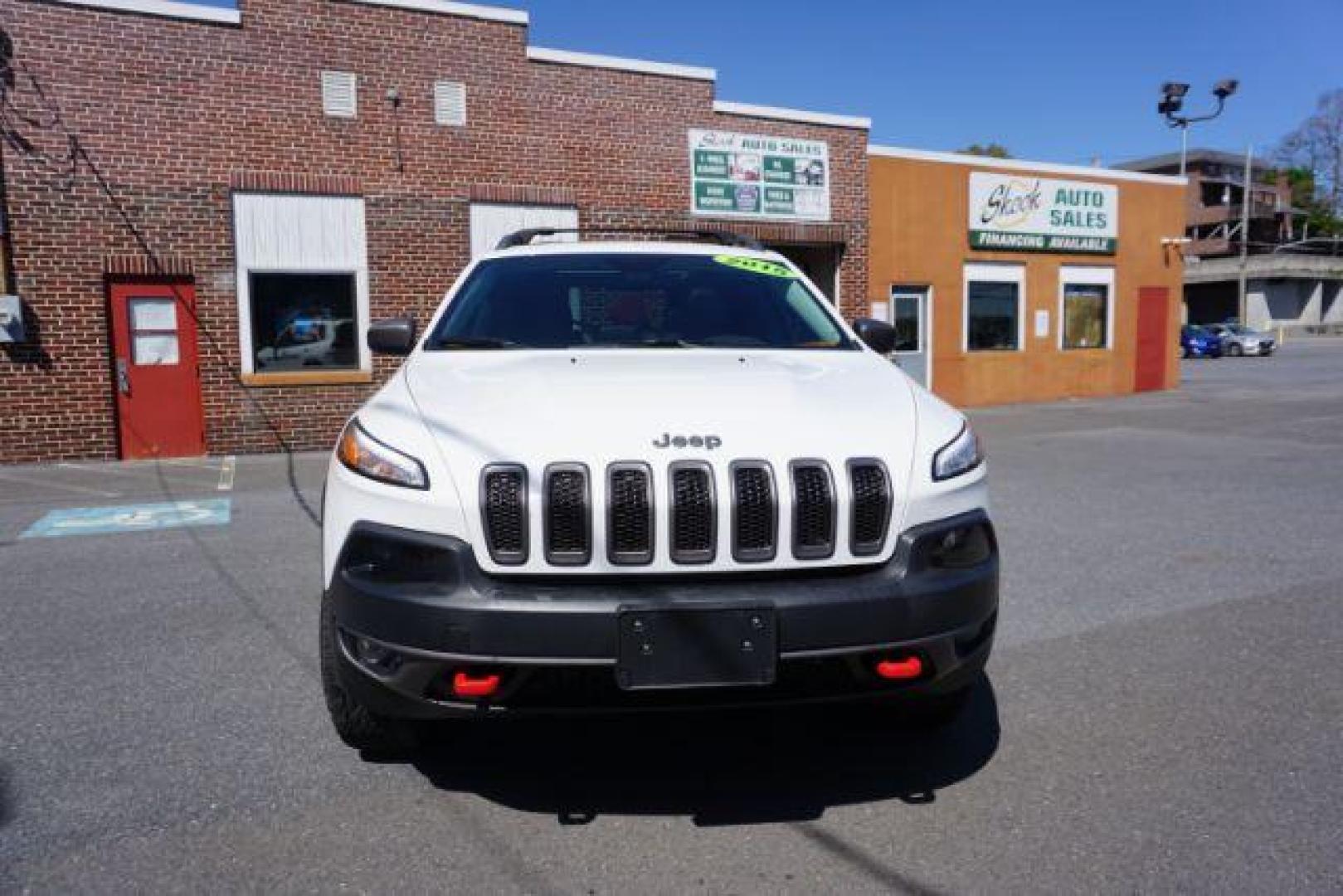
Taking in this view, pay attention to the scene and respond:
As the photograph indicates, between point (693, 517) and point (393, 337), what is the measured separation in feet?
6.49

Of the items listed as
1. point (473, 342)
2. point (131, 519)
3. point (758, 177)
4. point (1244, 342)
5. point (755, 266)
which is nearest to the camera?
point (473, 342)

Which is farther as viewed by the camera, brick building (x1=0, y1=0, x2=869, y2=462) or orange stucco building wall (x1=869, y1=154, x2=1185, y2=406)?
orange stucco building wall (x1=869, y1=154, x2=1185, y2=406)

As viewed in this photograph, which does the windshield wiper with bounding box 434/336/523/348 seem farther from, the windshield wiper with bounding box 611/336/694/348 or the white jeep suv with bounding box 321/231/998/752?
the white jeep suv with bounding box 321/231/998/752

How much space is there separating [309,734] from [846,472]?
214 centimetres

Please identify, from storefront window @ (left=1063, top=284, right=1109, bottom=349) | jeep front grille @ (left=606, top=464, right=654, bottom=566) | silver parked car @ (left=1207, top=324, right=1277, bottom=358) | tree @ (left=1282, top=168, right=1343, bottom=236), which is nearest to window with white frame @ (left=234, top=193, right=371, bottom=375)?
jeep front grille @ (left=606, top=464, right=654, bottom=566)

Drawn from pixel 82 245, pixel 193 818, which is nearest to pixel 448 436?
pixel 193 818

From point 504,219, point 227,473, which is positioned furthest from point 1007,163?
point 227,473

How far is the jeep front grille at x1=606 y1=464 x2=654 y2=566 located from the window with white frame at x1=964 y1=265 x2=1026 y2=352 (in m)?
16.7

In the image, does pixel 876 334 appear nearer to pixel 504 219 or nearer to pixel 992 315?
pixel 504 219

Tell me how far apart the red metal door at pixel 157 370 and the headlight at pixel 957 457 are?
11.2m

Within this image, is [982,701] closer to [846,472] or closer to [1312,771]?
[1312,771]

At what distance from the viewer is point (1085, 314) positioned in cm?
2017

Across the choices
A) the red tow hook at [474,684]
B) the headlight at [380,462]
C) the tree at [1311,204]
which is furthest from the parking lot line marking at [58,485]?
the tree at [1311,204]

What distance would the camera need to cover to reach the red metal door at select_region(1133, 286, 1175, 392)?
21109 mm
